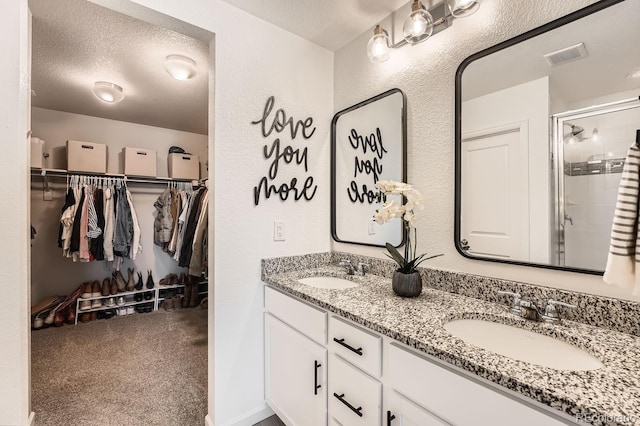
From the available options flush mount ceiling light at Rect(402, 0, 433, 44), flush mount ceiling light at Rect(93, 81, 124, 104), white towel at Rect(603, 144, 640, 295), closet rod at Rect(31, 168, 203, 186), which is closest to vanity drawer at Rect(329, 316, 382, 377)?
white towel at Rect(603, 144, 640, 295)

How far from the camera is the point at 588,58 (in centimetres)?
100

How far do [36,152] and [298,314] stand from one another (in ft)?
10.4

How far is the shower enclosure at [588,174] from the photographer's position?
3.07ft

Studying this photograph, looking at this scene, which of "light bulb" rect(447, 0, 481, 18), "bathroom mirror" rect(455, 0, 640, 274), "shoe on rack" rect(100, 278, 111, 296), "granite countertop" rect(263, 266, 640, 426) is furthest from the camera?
"shoe on rack" rect(100, 278, 111, 296)

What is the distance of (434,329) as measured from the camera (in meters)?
0.93

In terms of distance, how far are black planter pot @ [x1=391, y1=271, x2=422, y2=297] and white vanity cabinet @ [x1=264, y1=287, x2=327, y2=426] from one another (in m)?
0.36

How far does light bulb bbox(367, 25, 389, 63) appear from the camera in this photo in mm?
1524

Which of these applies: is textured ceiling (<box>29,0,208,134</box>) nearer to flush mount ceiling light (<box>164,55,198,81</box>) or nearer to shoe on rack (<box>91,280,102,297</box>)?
flush mount ceiling light (<box>164,55,198,81</box>)

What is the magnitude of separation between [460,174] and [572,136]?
0.41 m

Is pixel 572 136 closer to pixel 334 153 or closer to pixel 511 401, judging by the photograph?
pixel 511 401

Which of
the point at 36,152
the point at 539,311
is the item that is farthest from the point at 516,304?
the point at 36,152

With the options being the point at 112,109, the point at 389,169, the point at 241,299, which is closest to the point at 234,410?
the point at 241,299

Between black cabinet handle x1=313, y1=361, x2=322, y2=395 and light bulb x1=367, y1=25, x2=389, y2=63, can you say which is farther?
light bulb x1=367, y1=25, x2=389, y2=63

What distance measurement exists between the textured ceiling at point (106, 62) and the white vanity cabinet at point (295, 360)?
1.81 meters
